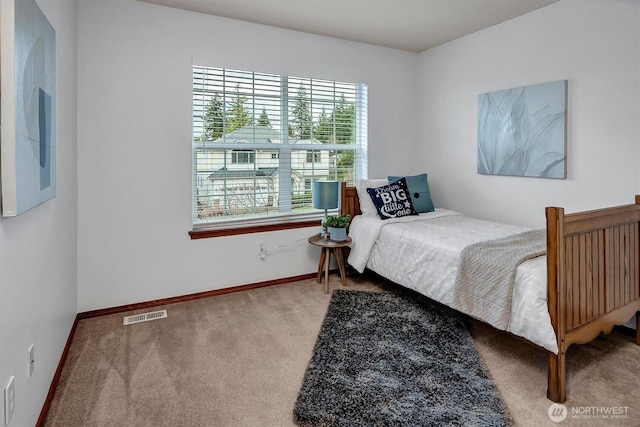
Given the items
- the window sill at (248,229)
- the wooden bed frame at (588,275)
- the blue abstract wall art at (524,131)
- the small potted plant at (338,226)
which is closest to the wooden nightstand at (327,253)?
the small potted plant at (338,226)

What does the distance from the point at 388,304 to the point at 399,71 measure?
2602mm

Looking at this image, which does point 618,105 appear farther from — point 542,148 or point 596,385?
point 596,385

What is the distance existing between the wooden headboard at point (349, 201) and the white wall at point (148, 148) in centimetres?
66

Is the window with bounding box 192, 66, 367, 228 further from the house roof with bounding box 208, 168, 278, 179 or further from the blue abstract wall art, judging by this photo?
the blue abstract wall art

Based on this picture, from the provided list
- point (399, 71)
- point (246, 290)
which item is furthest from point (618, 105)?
point (246, 290)

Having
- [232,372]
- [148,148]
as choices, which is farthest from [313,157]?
[232,372]

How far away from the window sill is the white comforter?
473mm

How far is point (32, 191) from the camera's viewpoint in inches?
59.7

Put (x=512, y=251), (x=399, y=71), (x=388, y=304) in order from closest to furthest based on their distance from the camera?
(x=512, y=251) < (x=388, y=304) < (x=399, y=71)

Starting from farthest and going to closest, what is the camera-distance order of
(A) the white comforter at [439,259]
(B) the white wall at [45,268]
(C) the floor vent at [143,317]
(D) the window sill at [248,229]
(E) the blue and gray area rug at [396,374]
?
(D) the window sill at [248,229] → (C) the floor vent at [143,317] → (A) the white comforter at [439,259] → (E) the blue and gray area rug at [396,374] → (B) the white wall at [45,268]

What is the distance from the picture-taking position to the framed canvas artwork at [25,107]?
4.10ft

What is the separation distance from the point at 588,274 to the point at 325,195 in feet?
7.00

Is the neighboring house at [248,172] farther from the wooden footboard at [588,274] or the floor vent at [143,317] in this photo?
the wooden footboard at [588,274]

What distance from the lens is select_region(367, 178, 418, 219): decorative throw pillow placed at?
3562 millimetres
